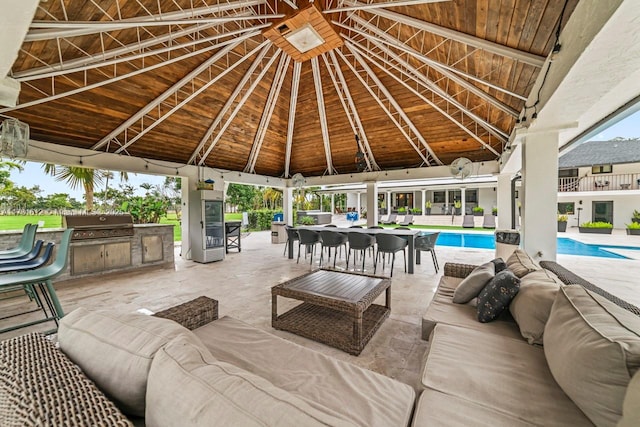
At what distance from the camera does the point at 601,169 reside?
47.4ft

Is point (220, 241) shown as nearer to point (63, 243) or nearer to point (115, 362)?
point (63, 243)

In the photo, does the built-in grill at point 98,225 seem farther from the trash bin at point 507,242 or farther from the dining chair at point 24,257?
the trash bin at point 507,242

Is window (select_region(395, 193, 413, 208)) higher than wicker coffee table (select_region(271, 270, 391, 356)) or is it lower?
higher

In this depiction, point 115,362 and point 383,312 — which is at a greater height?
point 115,362

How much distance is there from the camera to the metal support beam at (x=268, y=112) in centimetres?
604

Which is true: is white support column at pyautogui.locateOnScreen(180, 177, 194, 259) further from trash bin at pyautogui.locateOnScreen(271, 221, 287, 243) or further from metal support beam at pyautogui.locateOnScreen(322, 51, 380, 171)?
metal support beam at pyautogui.locateOnScreen(322, 51, 380, 171)

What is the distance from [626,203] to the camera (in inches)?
A: 542

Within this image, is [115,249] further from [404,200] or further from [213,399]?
[404,200]

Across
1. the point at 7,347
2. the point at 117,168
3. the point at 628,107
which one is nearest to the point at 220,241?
the point at 117,168

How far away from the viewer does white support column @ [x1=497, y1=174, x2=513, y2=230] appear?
27.8 ft

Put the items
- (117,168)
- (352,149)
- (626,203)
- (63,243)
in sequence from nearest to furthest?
(63,243)
(117,168)
(352,149)
(626,203)

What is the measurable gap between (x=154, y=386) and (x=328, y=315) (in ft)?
8.41

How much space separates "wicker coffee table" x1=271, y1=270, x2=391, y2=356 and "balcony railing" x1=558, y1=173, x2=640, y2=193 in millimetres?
17880

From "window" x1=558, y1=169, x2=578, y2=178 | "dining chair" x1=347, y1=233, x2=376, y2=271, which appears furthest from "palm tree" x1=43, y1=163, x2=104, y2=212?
"window" x1=558, y1=169, x2=578, y2=178
